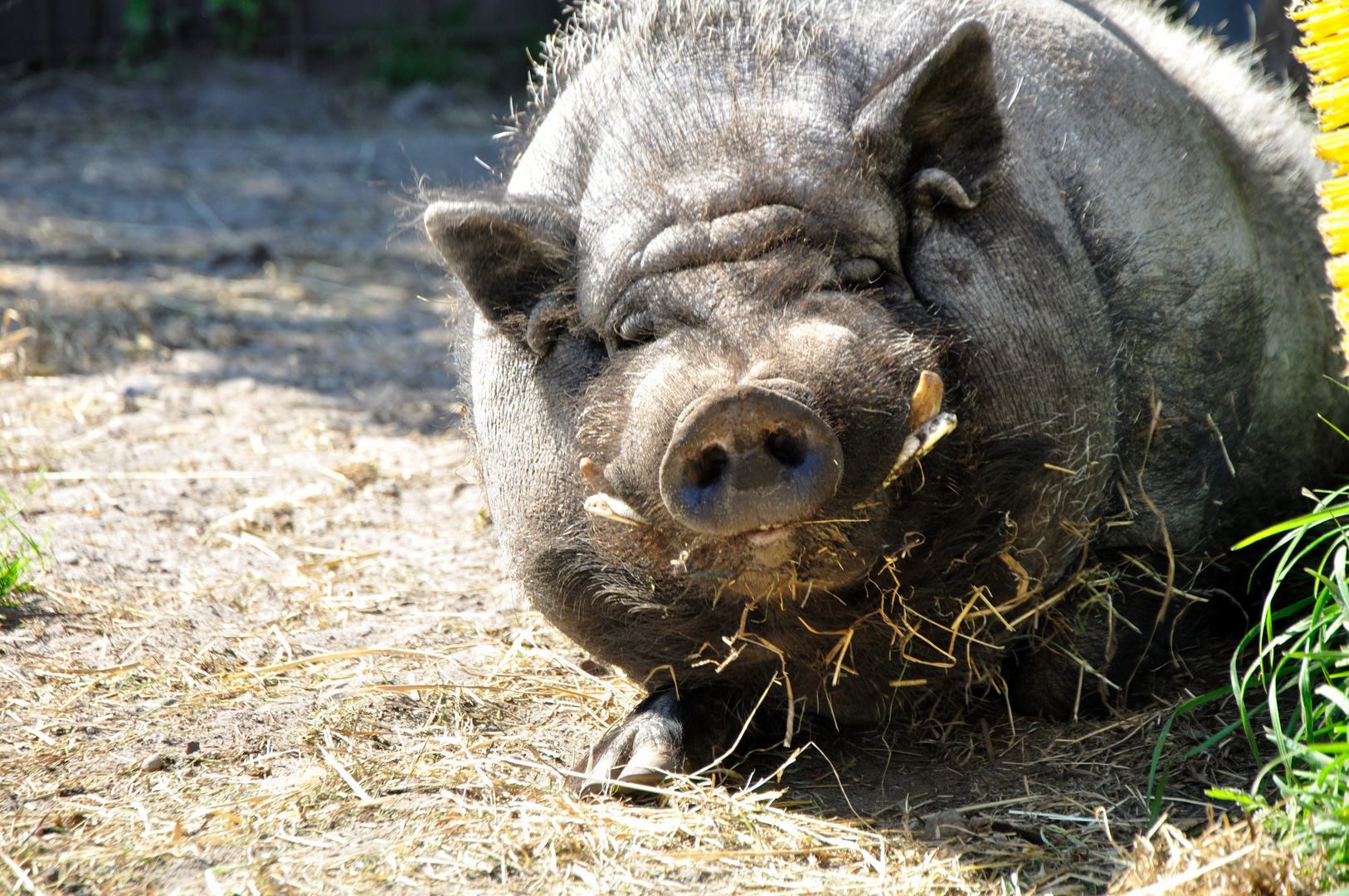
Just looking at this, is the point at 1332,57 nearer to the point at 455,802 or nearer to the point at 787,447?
the point at 787,447

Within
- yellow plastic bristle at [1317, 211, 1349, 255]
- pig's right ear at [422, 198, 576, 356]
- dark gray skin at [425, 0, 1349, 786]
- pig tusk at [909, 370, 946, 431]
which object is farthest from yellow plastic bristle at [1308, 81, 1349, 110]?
pig's right ear at [422, 198, 576, 356]

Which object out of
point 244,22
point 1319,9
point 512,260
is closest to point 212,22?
point 244,22

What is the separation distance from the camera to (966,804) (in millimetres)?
2670

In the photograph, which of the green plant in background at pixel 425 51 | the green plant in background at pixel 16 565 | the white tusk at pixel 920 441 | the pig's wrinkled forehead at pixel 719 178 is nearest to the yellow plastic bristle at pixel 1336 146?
the pig's wrinkled forehead at pixel 719 178

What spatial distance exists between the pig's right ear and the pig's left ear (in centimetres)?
73

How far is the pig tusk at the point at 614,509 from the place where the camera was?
244cm

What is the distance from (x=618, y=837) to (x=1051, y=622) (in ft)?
3.95

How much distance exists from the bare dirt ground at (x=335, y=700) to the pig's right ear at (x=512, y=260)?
41.9 inches

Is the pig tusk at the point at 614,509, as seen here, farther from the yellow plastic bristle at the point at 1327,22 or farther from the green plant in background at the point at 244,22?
the green plant in background at the point at 244,22

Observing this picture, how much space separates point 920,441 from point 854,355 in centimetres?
22

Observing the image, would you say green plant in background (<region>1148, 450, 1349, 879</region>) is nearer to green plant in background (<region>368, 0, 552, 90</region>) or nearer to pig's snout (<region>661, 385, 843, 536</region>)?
pig's snout (<region>661, 385, 843, 536</region>)

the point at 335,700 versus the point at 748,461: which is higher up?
the point at 748,461

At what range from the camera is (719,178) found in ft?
8.59

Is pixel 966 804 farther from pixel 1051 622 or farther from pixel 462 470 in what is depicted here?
pixel 462 470
